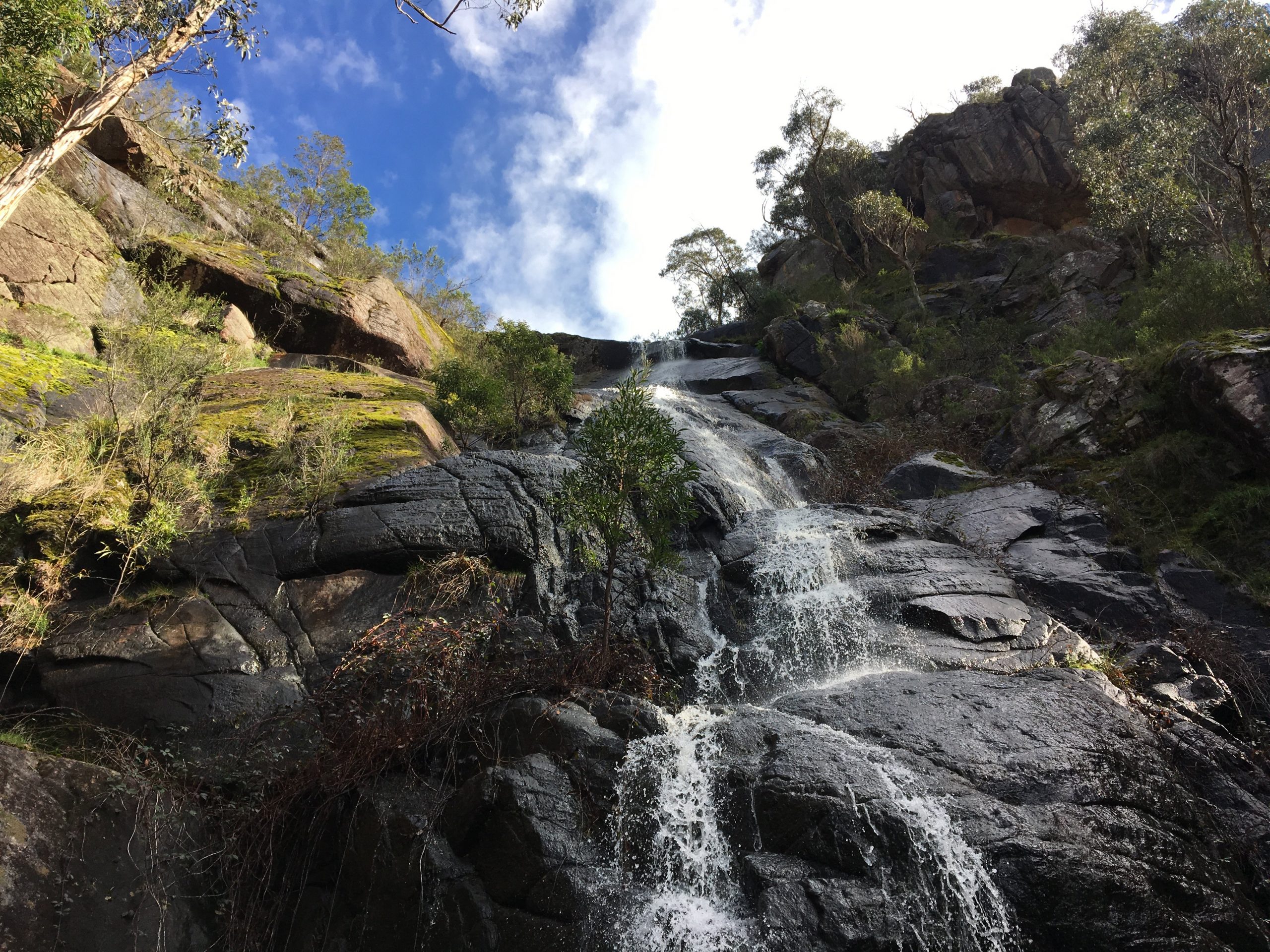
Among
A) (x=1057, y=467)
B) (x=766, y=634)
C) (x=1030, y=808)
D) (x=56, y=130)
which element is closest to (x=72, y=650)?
(x=56, y=130)

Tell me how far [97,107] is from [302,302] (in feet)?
29.4

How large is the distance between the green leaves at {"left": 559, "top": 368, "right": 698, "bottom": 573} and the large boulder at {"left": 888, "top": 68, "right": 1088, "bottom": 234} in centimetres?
3112

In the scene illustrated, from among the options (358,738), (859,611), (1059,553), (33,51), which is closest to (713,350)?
(1059,553)

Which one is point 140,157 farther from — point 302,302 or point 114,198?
point 302,302

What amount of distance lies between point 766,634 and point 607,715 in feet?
11.9

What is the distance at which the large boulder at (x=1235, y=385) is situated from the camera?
962 centimetres

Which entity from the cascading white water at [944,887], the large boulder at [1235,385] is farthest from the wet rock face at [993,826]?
the large boulder at [1235,385]

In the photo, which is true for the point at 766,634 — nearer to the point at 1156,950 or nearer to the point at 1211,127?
the point at 1156,950

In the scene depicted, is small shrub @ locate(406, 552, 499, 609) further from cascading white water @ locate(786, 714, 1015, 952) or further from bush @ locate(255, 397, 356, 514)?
cascading white water @ locate(786, 714, 1015, 952)

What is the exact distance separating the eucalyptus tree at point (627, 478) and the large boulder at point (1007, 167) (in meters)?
31.1

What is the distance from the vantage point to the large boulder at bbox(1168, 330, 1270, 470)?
31.6 feet

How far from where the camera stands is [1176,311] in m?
13.8

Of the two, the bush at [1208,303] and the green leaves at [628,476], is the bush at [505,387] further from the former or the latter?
the bush at [1208,303]

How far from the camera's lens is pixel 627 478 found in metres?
8.62
